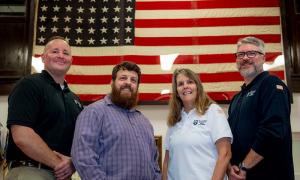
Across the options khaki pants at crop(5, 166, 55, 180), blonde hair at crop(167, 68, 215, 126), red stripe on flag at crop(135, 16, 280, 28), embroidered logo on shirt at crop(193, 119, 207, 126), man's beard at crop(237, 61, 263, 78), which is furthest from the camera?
red stripe on flag at crop(135, 16, 280, 28)

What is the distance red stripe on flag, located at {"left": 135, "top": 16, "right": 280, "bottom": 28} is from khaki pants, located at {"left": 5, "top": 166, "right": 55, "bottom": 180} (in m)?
2.58

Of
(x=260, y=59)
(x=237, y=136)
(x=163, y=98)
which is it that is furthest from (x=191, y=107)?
(x=163, y=98)

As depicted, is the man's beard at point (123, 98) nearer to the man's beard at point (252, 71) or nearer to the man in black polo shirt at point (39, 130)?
the man in black polo shirt at point (39, 130)

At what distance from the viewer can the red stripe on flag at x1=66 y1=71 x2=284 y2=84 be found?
430 centimetres

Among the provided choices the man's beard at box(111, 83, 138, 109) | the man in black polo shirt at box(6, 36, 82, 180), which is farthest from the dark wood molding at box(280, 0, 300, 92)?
the man in black polo shirt at box(6, 36, 82, 180)

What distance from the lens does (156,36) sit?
4.45 metres

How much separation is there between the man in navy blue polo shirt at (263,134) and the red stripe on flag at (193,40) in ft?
5.59

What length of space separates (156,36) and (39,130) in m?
2.40

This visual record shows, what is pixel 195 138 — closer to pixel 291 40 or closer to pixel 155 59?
pixel 155 59

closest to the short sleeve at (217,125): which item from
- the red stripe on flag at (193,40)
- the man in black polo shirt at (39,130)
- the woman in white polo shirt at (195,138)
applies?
the woman in white polo shirt at (195,138)

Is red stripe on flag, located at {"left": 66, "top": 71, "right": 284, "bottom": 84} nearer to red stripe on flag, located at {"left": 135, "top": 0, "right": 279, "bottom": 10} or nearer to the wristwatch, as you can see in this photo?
red stripe on flag, located at {"left": 135, "top": 0, "right": 279, "bottom": 10}

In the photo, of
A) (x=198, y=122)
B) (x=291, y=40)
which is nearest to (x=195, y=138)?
(x=198, y=122)

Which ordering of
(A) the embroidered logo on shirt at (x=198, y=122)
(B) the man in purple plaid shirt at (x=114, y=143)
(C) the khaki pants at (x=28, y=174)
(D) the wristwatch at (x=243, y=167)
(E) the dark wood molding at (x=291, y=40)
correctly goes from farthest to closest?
(E) the dark wood molding at (x=291, y=40) < (A) the embroidered logo on shirt at (x=198, y=122) < (D) the wristwatch at (x=243, y=167) < (C) the khaki pants at (x=28, y=174) < (B) the man in purple plaid shirt at (x=114, y=143)

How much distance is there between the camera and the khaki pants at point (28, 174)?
233 centimetres
